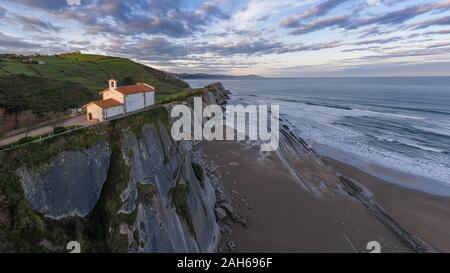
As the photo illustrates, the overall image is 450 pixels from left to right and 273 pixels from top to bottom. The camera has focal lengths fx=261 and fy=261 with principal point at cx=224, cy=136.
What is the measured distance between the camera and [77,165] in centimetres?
1226

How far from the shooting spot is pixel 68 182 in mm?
11578

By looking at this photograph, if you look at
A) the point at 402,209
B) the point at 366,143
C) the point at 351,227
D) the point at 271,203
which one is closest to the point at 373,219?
the point at 351,227

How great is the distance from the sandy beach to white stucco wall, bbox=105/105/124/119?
1220cm

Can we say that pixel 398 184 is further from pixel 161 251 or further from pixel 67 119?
pixel 67 119

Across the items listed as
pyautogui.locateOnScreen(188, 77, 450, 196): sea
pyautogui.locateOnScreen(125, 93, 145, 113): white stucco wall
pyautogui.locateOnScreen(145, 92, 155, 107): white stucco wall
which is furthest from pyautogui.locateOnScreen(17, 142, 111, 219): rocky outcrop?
pyautogui.locateOnScreen(188, 77, 450, 196): sea

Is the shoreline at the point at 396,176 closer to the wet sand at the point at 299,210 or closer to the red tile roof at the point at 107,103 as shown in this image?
the wet sand at the point at 299,210

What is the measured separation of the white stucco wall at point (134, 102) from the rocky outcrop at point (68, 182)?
13201mm

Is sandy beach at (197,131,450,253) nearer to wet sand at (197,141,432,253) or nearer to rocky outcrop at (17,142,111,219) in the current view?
wet sand at (197,141,432,253)

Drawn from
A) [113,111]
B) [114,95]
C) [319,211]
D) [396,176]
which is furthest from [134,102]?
[396,176]

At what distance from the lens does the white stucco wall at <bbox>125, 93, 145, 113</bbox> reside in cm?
2609

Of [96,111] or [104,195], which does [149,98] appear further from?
[104,195]

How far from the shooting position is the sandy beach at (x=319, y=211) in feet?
63.2

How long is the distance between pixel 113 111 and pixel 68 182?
13.1m
